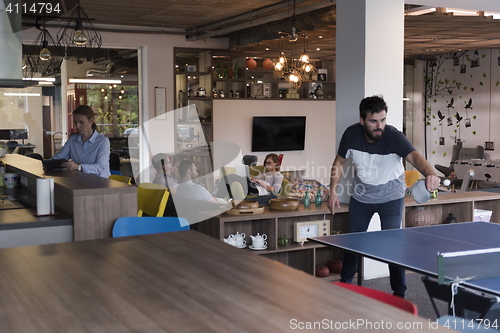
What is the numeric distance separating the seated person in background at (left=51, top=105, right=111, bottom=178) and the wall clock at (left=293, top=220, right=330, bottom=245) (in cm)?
174

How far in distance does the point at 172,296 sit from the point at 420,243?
1952mm

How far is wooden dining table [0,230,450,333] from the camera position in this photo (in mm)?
1335

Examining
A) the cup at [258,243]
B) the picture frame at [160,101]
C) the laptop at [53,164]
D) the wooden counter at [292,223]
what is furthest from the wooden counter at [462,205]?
the picture frame at [160,101]

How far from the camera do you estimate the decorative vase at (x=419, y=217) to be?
5113 mm

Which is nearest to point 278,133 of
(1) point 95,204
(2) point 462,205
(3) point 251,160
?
(3) point 251,160

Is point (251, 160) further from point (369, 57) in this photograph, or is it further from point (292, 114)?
point (369, 57)

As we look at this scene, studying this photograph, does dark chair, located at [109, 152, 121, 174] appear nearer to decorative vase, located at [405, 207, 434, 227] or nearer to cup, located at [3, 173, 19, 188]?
cup, located at [3, 173, 19, 188]

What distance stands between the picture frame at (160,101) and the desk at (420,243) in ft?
21.9

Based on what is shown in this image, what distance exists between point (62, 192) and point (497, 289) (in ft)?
7.65

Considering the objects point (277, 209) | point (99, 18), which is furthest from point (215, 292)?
point (99, 18)

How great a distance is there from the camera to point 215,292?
1571 mm

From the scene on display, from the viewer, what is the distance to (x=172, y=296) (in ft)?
5.07

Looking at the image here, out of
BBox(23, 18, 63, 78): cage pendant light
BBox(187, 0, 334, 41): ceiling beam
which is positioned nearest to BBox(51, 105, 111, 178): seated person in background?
BBox(187, 0, 334, 41): ceiling beam

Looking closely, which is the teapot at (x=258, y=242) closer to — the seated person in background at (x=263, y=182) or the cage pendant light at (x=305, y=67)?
the seated person in background at (x=263, y=182)
